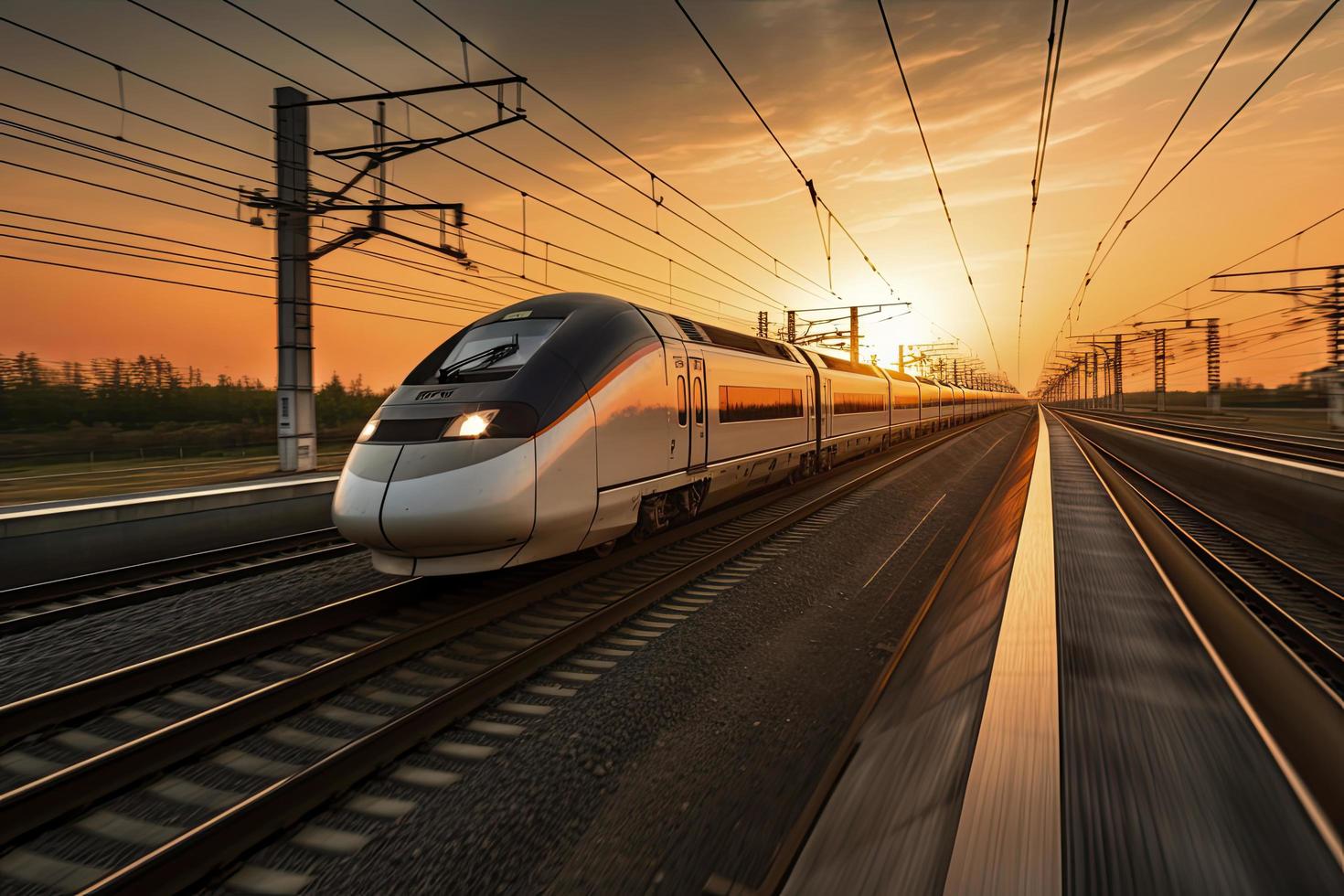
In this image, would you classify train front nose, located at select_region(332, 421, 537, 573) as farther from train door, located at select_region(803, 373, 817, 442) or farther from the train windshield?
train door, located at select_region(803, 373, 817, 442)

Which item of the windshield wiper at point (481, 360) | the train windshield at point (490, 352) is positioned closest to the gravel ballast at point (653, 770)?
the train windshield at point (490, 352)

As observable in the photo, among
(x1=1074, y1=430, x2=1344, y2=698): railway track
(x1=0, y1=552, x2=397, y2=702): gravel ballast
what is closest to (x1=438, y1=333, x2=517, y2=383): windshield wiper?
(x1=0, y1=552, x2=397, y2=702): gravel ballast

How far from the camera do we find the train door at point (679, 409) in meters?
6.94

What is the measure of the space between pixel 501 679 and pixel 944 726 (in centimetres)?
291

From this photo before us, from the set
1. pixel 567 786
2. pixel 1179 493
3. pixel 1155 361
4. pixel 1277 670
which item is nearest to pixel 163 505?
pixel 567 786

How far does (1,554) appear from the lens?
6223 mm

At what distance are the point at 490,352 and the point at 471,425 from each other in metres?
1.10

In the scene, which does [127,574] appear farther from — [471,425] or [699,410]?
[699,410]

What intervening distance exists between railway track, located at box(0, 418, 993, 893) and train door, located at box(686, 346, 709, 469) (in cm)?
215

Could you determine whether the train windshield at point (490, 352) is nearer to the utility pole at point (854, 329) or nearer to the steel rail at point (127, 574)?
the steel rail at point (127, 574)

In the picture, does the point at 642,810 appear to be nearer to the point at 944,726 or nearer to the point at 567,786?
the point at 567,786

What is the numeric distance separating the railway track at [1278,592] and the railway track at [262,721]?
4447mm

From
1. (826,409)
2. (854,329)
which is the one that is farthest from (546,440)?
(854,329)

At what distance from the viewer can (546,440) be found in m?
4.98
